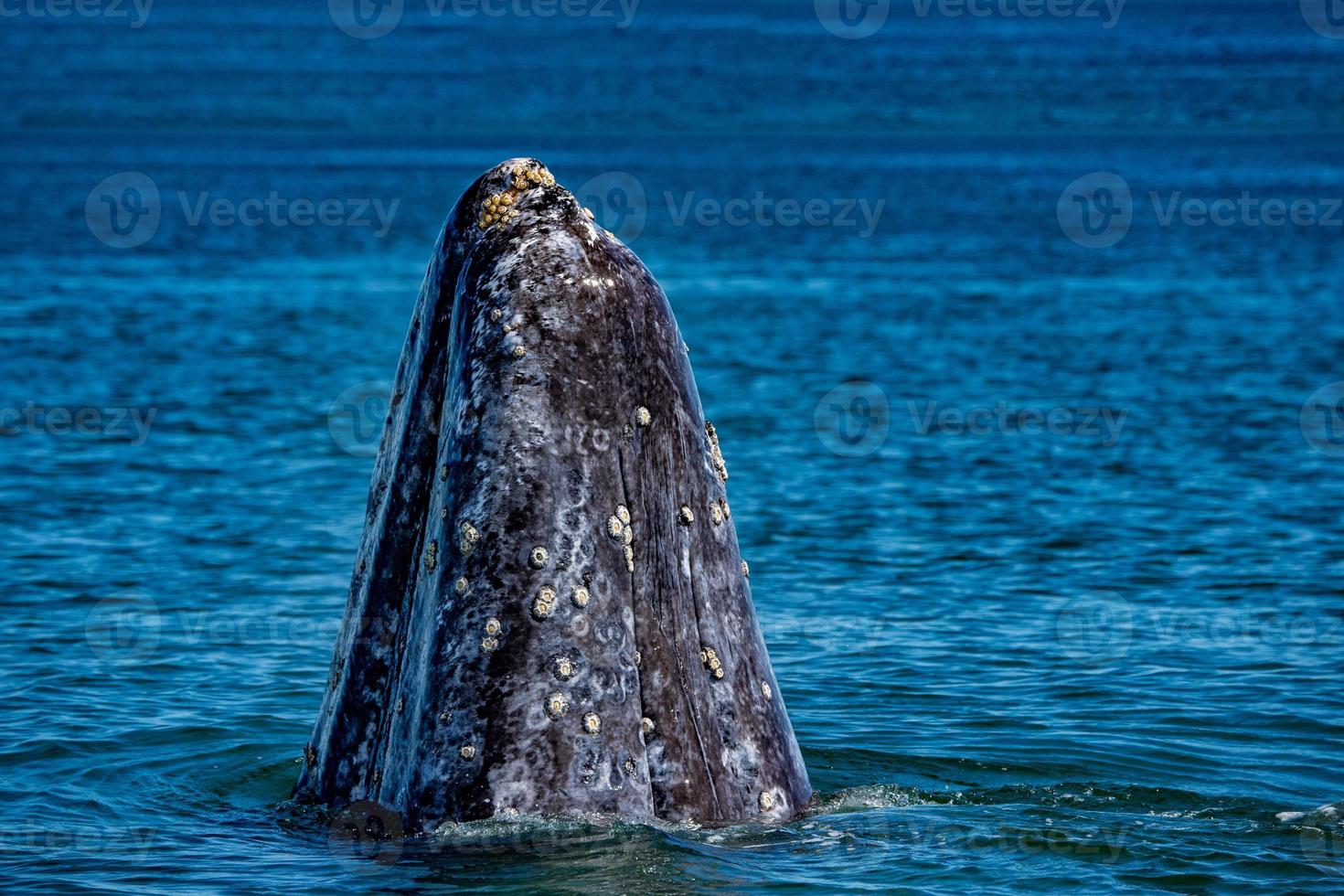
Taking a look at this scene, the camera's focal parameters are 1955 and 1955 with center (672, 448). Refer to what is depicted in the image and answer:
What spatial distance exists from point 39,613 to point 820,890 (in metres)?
6.96

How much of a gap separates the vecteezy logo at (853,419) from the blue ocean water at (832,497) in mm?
72

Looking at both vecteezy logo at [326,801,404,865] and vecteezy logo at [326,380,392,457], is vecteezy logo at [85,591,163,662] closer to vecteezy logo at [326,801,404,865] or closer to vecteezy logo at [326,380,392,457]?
vecteezy logo at [326,380,392,457]

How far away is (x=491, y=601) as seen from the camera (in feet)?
19.0

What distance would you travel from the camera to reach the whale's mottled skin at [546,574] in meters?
5.73

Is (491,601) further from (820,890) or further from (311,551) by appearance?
(311,551)

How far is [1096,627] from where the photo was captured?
37.6ft

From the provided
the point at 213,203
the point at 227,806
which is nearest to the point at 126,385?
the point at 227,806
